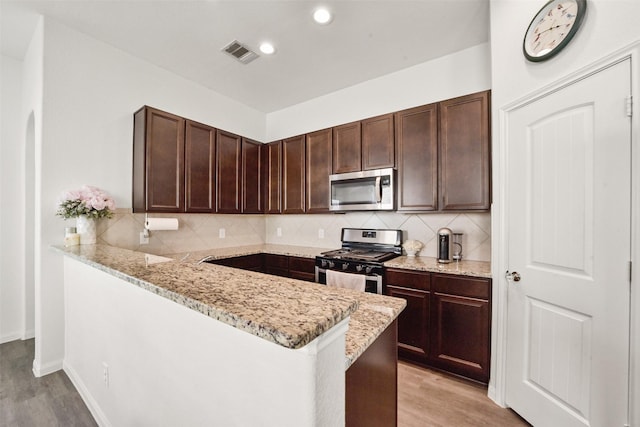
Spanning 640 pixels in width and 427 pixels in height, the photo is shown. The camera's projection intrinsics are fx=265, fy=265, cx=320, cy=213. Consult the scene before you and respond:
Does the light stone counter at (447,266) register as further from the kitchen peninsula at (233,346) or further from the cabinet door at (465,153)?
the kitchen peninsula at (233,346)

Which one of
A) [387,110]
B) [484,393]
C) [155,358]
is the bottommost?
[484,393]

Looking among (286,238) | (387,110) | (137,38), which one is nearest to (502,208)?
(387,110)

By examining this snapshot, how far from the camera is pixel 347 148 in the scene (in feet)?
9.83

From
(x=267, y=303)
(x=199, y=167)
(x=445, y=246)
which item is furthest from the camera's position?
(x=199, y=167)

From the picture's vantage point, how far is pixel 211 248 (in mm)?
3434

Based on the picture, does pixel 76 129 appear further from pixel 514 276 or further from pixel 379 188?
pixel 514 276

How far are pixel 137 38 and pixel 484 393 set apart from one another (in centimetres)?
414

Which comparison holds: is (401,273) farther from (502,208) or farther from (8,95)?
(8,95)

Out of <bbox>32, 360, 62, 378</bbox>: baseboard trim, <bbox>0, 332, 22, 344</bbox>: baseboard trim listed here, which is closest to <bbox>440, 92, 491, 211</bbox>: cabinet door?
<bbox>32, 360, 62, 378</bbox>: baseboard trim

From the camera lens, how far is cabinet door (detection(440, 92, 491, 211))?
2.21 m

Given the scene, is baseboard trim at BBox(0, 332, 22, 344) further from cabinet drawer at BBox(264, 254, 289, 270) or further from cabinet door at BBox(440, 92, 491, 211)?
cabinet door at BBox(440, 92, 491, 211)

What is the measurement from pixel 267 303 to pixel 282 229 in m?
3.38

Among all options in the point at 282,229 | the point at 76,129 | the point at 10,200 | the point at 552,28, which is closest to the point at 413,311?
the point at 552,28

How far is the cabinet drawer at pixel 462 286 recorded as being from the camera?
197cm
